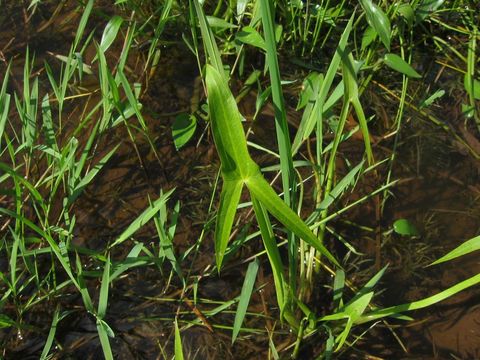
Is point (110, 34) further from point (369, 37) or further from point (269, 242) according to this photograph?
point (269, 242)

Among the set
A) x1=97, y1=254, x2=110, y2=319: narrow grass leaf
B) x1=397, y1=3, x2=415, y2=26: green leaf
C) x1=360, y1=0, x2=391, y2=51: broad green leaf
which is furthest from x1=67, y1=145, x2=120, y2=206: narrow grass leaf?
x1=397, y1=3, x2=415, y2=26: green leaf

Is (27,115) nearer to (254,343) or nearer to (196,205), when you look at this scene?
(196,205)

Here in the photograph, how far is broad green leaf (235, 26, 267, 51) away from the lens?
154 cm

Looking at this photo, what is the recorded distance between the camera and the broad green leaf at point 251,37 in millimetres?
1545

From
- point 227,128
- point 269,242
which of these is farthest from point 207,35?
point 269,242

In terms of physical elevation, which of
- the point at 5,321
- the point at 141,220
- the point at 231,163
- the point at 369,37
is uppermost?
the point at 231,163

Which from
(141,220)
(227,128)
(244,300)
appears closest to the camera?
(227,128)

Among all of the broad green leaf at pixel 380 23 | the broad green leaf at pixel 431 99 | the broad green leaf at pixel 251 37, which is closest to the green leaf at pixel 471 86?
the broad green leaf at pixel 431 99

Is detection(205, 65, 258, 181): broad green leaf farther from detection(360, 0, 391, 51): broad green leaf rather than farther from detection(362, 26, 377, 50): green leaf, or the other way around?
detection(362, 26, 377, 50): green leaf

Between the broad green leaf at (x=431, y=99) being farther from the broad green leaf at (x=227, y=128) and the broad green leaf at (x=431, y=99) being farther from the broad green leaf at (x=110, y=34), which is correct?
the broad green leaf at (x=227, y=128)

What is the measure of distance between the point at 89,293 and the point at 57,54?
0.73 m

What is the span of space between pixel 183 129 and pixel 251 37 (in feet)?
0.90

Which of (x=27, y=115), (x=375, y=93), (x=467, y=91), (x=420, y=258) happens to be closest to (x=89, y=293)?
(x=27, y=115)

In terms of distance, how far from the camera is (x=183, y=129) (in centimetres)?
164
